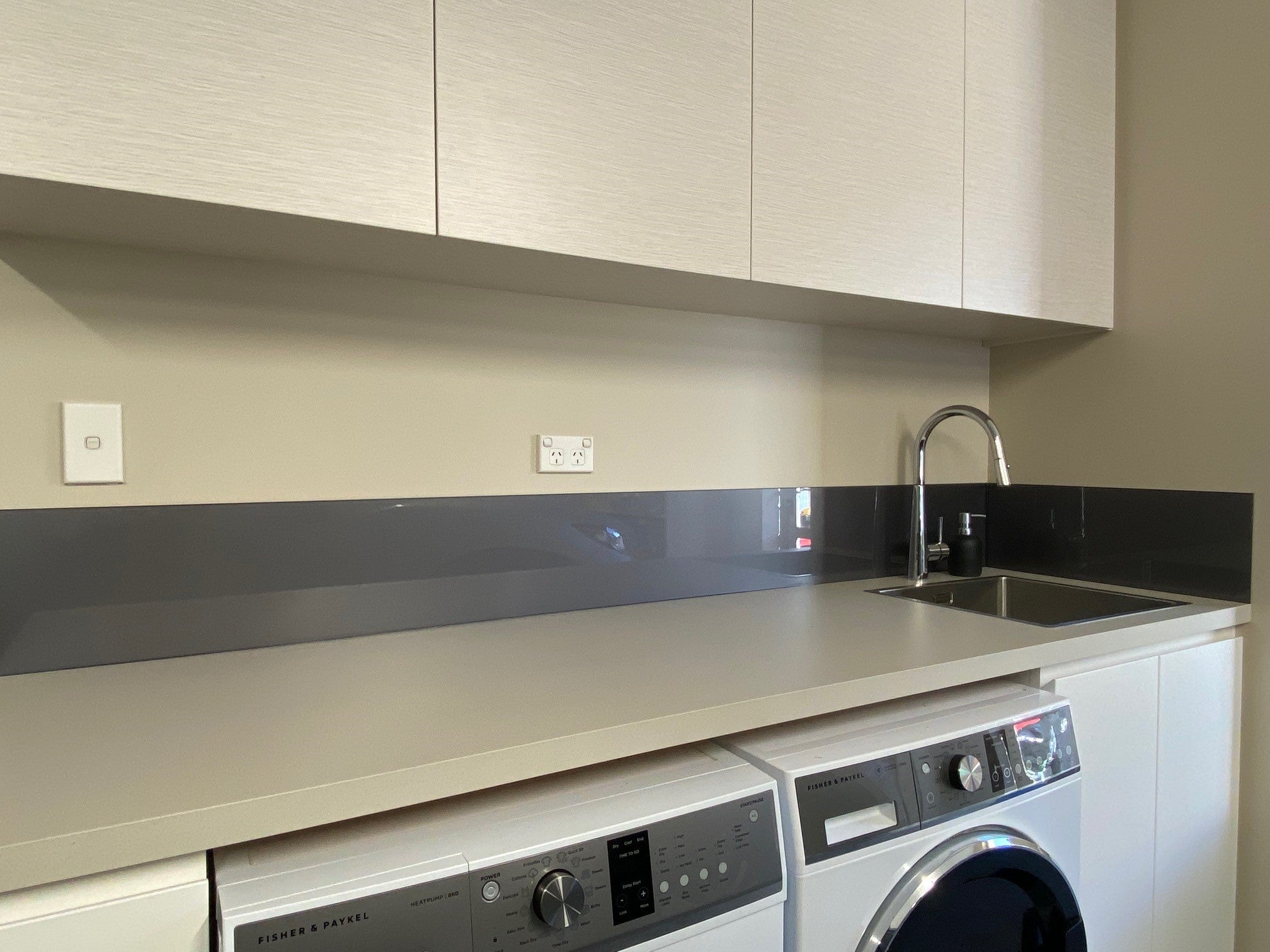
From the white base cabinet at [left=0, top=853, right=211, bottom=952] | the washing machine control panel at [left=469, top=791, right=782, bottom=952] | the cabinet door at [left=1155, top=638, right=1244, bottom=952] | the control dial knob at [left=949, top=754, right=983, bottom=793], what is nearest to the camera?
the white base cabinet at [left=0, top=853, right=211, bottom=952]

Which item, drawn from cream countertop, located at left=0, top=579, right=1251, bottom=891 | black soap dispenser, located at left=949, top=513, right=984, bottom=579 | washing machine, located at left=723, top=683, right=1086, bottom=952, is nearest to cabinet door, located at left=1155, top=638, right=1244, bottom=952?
cream countertop, located at left=0, top=579, right=1251, bottom=891

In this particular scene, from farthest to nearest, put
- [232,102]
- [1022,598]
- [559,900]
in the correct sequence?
[1022,598]
[232,102]
[559,900]

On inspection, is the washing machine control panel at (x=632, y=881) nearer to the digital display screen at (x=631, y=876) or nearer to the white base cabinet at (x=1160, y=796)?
the digital display screen at (x=631, y=876)

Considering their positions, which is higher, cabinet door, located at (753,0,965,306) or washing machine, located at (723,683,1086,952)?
cabinet door, located at (753,0,965,306)

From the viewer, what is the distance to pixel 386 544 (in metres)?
1.27

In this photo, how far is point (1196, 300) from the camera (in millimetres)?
1598

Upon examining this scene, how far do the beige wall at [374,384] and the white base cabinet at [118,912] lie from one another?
616 mm

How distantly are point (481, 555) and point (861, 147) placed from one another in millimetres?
978

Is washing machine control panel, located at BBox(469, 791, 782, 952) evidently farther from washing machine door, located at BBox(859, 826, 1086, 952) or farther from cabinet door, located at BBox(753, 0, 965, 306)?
cabinet door, located at BBox(753, 0, 965, 306)

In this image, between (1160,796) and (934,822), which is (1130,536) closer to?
(1160,796)

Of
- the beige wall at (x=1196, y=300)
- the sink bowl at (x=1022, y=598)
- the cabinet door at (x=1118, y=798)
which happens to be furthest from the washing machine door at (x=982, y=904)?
the beige wall at (x=1196, y=300)

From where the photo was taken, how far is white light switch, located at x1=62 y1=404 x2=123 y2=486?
105 centimetres

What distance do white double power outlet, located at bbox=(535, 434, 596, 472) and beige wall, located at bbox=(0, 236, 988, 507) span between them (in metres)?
0.02

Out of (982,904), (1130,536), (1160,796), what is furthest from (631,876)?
(1130,536)
